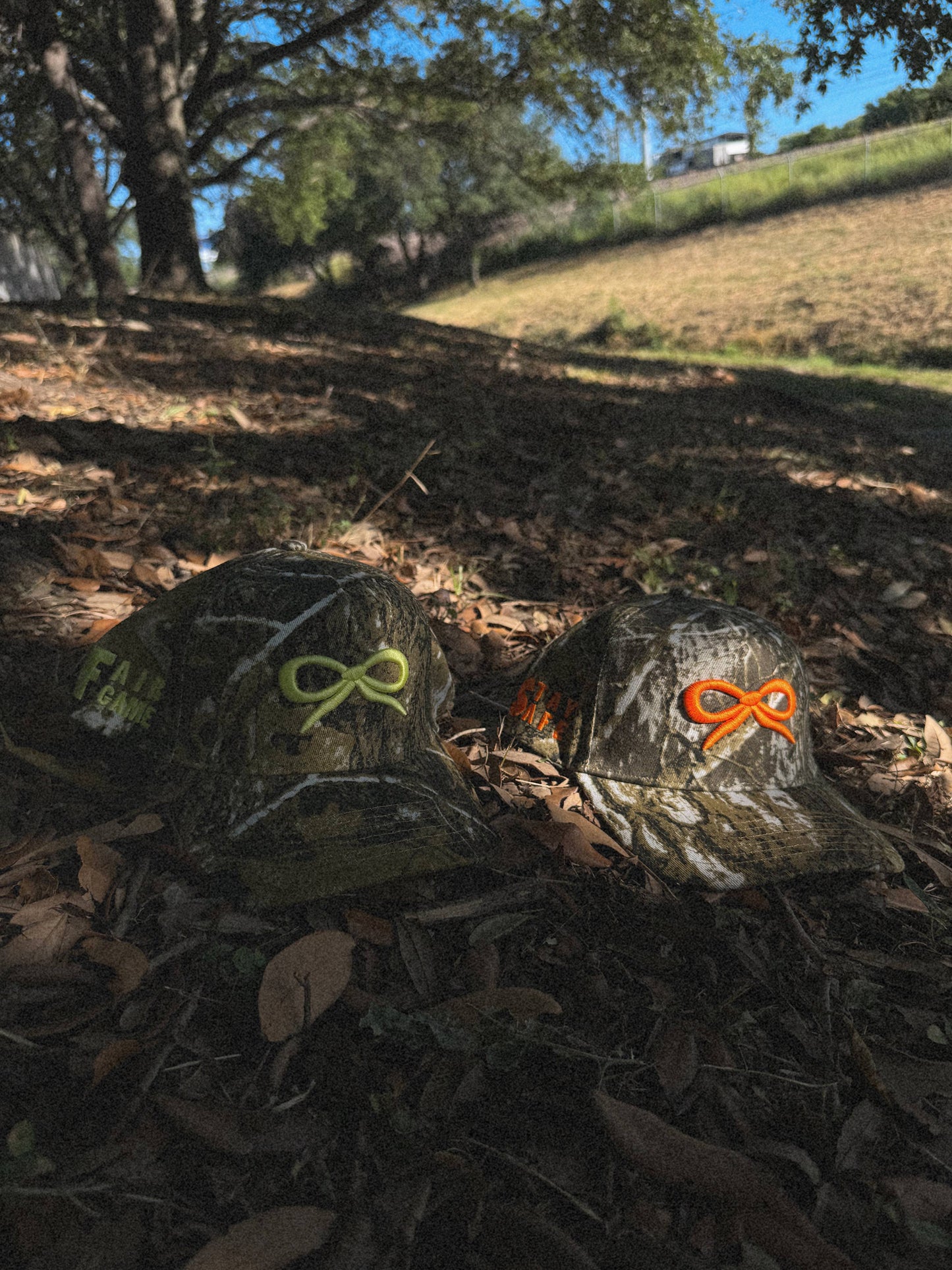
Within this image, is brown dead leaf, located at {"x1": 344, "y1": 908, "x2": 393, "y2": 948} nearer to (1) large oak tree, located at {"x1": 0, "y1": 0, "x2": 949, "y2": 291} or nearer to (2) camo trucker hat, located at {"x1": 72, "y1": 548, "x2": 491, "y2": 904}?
(2) camo trucker hat, located at {"x1": 72, "y1": 548, "x2": 491, "y2": 904}

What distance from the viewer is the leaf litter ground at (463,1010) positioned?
140 centimetres

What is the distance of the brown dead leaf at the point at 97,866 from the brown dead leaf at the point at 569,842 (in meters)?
1.02

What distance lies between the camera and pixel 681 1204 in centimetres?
146

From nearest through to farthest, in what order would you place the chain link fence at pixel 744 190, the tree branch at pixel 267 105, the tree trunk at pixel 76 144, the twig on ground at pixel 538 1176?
the twig on ground at pixel 538 1176, the tree trunk at pixel 76 144, the tree branch at pixel 267 105, the chain link fence at pixel 744 190

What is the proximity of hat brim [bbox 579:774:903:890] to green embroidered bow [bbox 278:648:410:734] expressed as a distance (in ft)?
1.98

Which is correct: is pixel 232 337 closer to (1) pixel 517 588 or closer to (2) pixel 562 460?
(2) pixel 562 460

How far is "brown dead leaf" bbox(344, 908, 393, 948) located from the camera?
189 centimetres

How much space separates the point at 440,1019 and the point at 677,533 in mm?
3334

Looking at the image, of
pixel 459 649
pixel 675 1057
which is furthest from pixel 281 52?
pixel 675 1057

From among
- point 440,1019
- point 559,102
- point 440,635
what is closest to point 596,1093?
point 440,1019

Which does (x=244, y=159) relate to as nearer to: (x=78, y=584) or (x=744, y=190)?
(x=78, y=584)

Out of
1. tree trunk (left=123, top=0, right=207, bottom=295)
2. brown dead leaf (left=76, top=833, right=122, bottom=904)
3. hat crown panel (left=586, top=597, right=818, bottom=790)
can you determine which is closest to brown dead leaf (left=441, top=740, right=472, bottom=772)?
hat crown panel (left=586, top=597, right=818, bottom=790)

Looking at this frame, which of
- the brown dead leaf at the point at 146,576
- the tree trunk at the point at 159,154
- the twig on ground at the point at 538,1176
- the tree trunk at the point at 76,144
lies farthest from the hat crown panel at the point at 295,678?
the tree trunk at the point at 159,154

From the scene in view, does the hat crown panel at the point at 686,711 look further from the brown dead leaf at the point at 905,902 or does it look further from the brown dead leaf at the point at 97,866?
the brown dead leaf at the point at 97,866
